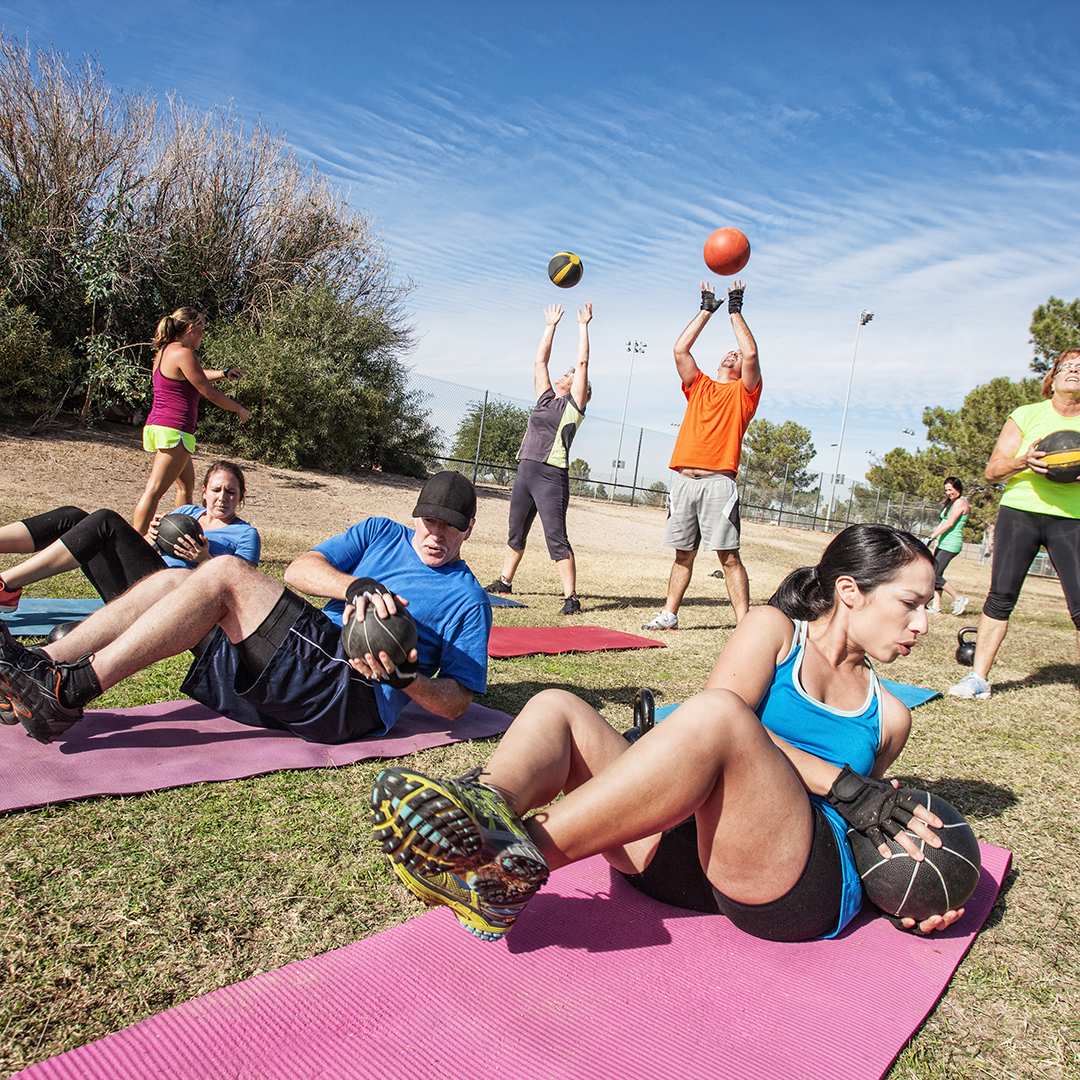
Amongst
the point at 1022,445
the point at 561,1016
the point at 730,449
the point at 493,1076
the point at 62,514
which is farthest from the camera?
the point at 730,449

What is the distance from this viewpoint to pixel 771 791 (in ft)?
6.11

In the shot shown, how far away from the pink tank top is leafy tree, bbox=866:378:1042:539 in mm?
20485

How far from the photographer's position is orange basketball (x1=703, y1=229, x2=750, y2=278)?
21.4 ft

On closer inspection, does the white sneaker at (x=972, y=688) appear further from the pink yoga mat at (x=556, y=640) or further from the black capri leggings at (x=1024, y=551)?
the pink yoga mat at (x=556, y=640)

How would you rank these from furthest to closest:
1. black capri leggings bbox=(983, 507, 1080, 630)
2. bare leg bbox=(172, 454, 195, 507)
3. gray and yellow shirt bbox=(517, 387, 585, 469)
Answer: gray and yellow shirt bbox=(517, 387, 585, 469) < bare leg bbox=(172, 454, 195, 507) < black capri leggings bbox=(983, 507, 1080, 630)

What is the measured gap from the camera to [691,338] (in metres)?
6.53

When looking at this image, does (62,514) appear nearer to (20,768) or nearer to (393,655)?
(20,768)

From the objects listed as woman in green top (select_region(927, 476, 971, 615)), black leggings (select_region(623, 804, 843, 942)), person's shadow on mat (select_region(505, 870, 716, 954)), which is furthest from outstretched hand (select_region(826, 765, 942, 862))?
woman in green top (select_region(927, 476, 971, 615))

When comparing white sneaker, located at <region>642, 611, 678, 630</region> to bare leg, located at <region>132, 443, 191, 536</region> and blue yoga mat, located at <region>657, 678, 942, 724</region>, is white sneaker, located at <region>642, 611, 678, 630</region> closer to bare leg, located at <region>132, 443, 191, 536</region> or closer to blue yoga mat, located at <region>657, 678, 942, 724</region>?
blue yoga mat, located at <region>657, 678, 942, 724</region>

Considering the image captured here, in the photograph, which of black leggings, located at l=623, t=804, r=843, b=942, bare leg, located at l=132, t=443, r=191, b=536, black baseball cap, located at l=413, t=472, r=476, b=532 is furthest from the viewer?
bare leg, located at l=132, t=443, r=191, b=536

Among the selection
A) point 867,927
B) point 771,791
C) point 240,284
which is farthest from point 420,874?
point 240,284

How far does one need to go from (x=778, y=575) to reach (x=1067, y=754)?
10.2 metres

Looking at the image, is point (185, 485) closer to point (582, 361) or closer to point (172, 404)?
point (172, 404)

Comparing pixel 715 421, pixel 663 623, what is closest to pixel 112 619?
pixel 663 623
